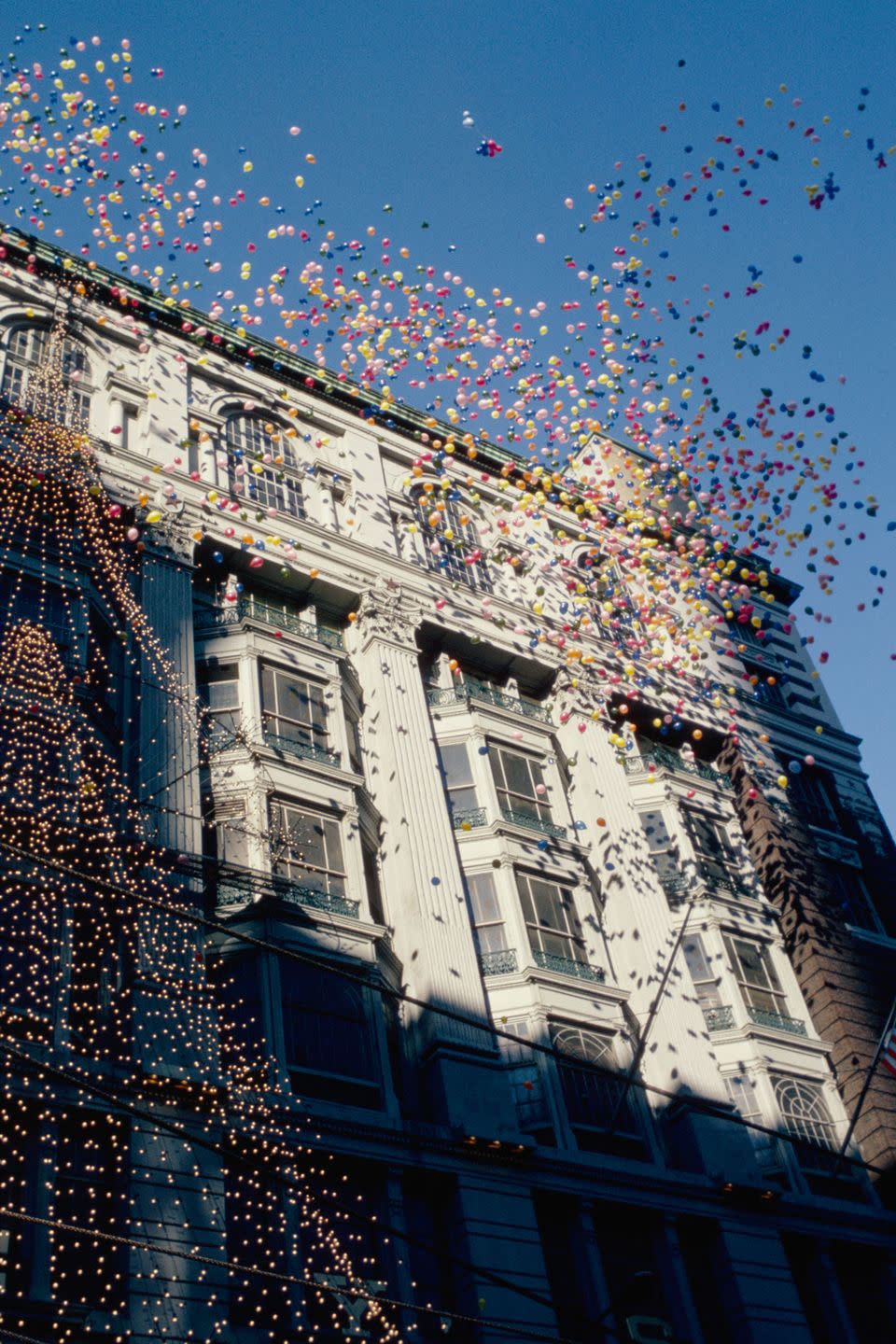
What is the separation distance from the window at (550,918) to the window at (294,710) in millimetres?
5129

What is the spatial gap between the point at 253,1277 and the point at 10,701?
31.2 feet

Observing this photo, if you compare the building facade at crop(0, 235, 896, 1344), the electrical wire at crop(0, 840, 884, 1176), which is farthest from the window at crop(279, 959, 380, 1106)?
the electrical wire at crop(0, 840, 884, 1176)

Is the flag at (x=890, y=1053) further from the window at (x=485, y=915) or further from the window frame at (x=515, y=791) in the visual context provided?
the window frame at (x=515, y=791)

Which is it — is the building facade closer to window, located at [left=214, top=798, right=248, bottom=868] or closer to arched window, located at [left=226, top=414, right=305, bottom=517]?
window, located at [left=214, top=798, right=248, bottom=868]

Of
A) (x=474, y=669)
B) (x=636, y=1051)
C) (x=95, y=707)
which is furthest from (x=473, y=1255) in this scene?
(x=474, y=669)

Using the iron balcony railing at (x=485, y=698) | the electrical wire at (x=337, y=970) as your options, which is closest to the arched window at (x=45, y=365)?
the iron balcony railing at (x=485, y=698)

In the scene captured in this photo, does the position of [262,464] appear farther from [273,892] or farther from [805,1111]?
[805,1111]

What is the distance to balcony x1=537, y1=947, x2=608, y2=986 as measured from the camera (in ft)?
76.9

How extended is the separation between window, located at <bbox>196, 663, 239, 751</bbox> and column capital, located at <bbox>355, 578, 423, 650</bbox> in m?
4.04

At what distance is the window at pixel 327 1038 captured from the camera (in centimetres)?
1900

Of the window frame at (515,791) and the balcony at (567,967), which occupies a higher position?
the window frame at (515,791)

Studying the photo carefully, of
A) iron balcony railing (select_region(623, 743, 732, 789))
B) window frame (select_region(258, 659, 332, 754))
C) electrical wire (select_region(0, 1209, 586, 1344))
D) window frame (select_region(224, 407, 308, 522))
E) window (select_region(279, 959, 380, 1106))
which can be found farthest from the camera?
iron balcony railing (select_region(623, 743, 732, 789))

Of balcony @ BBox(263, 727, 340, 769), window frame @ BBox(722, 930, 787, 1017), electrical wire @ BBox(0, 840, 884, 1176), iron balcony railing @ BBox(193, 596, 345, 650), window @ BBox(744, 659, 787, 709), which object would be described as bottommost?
electrical wire @ BBox(0, 840, 884, 1176)

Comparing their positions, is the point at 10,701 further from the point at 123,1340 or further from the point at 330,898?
the point at 123,1340
